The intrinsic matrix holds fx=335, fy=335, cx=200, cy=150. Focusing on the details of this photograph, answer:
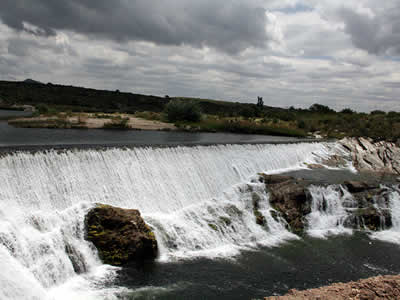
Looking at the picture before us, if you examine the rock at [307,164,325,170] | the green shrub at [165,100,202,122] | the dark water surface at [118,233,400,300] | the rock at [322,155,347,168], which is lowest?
the dark water surface at [118,233,400,300]

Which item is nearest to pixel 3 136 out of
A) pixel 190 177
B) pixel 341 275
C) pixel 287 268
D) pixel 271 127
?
pixel 190 177

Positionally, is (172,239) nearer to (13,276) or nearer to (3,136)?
(13,276)

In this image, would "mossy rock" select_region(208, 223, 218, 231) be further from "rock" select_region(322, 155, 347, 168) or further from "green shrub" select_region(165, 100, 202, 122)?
"green shrub" select_region(165, 100, 202, 122)

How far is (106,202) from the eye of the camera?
1302 cm

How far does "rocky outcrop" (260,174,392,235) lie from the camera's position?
16125 mm

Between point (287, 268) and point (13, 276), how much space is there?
27.2 ft

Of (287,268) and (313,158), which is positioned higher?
(313,158)

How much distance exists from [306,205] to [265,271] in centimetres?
674

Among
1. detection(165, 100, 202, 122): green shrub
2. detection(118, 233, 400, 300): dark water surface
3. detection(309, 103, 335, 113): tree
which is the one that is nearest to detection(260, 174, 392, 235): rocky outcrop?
detection(118, 233, 400, 300): dark water surface

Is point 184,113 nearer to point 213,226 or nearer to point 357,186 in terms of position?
point 357,186

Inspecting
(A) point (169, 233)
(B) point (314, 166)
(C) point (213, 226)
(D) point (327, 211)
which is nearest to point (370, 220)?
(D) point (327, 211)

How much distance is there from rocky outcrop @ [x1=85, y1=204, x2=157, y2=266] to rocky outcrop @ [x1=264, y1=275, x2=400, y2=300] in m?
4.64

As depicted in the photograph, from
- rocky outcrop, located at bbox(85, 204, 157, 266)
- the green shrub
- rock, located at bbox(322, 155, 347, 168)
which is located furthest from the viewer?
the green shrub

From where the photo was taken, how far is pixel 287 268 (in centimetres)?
1146
